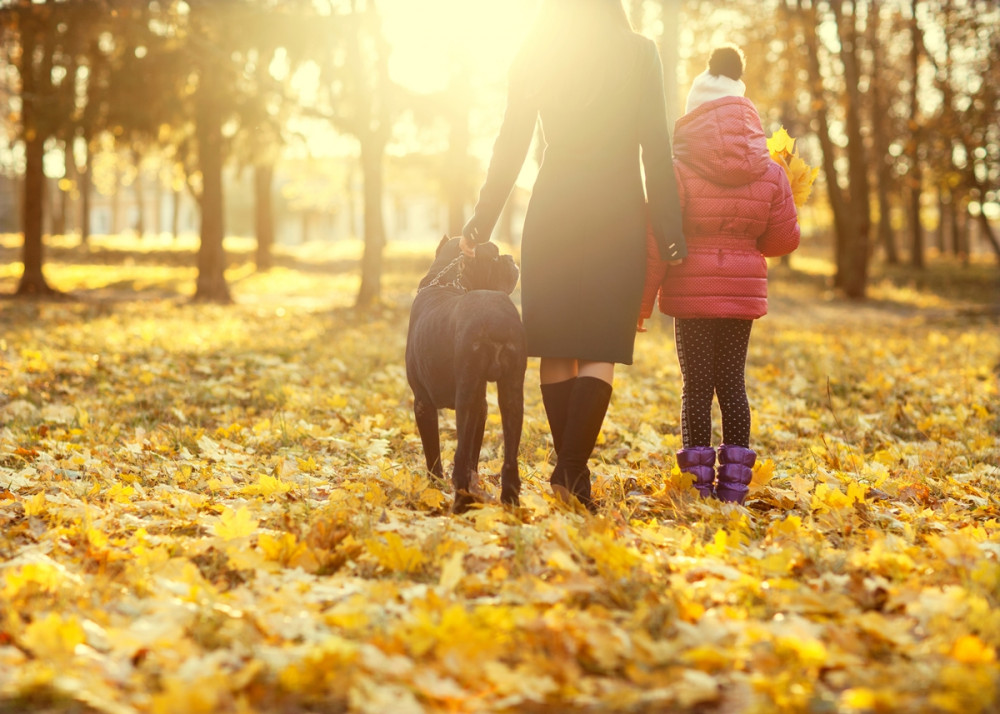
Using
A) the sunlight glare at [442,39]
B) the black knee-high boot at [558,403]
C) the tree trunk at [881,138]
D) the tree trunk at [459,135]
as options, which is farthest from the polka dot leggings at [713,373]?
the tree trunk at [881,138]

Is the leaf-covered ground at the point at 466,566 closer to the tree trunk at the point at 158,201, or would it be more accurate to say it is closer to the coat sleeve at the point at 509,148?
the coat sleeve at the point at 509,148

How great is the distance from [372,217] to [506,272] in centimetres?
1166

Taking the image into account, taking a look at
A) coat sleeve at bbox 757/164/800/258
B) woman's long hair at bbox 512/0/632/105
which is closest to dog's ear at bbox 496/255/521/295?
woman's long hair at bbox 512/0/632/105

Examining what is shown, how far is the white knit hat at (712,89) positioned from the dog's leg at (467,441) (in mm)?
1493

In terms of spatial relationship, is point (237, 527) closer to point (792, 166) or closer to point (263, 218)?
point (792, 166)

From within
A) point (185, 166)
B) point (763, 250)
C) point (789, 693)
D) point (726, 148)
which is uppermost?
point (185, 166)

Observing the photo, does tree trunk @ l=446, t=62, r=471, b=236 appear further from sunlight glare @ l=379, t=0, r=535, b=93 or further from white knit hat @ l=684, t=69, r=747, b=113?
white knit hat @ l=684, t=69, r=747, b=113

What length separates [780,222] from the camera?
3.76m

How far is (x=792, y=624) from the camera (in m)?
2.35

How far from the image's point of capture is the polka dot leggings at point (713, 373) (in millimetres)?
3861

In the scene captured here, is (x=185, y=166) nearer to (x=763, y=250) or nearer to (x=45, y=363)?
(x=45, y=363)

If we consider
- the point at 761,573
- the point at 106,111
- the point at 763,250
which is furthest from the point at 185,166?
the point at 761,573

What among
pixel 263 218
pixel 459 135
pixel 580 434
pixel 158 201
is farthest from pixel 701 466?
pixel 158 201

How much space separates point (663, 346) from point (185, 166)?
35.6 ft
